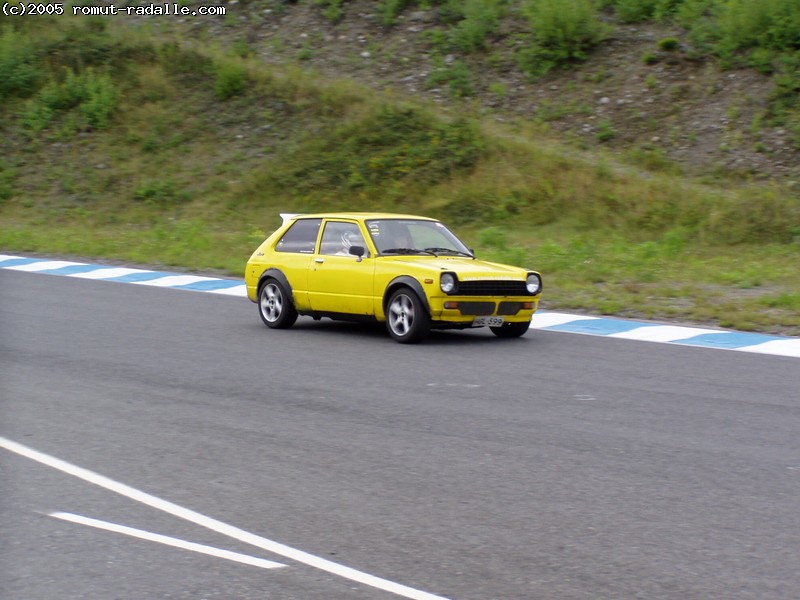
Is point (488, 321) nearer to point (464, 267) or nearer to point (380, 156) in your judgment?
point (464, 267)

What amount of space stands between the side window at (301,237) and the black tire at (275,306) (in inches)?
18.8

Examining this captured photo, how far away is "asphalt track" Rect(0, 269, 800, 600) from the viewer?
16.7 feet

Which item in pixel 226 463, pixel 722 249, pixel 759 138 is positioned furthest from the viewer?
pixel 759 138

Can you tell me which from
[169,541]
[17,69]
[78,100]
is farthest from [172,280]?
[17,69]

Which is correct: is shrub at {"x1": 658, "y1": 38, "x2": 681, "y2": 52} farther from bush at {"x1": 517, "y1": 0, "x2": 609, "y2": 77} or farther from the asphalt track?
the asphalt track

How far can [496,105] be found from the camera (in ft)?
111

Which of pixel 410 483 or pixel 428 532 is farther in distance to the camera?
pixel 410 483

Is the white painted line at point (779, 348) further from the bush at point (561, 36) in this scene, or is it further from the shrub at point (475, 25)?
the shrub at point (475, 25)

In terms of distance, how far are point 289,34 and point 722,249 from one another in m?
21.2

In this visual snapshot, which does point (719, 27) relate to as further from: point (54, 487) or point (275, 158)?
point (54, 487)

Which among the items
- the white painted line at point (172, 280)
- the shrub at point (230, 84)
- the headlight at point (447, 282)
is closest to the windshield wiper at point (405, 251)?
the headlight at point (447, 282)

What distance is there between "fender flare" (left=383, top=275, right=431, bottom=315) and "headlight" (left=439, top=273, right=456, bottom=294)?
21 centimetres

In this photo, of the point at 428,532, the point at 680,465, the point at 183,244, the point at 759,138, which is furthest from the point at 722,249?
the point at 428,532

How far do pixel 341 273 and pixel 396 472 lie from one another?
21.5ft
